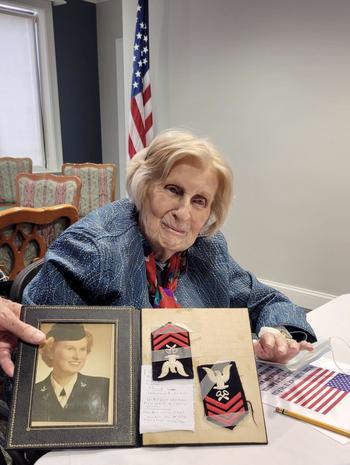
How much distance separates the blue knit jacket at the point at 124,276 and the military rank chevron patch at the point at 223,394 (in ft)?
1.13

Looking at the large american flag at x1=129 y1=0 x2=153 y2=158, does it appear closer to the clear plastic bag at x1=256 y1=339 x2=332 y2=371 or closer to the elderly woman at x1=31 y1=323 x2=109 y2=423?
the clear plastic bag at x1=256 y1=339 x2=332 y2=371

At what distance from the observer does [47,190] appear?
3193 millimetres

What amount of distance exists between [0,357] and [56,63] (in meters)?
5.10

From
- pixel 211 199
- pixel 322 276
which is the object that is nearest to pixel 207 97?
pixel 322 276

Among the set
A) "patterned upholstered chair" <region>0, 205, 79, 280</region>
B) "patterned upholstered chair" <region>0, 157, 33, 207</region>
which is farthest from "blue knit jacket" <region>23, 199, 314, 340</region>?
"patterned upholstered chair" <region>0, 157, 33, 207</region>

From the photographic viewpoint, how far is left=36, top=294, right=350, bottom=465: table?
A: 66cm

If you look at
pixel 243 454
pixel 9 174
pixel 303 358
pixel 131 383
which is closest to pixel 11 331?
pixel 131 383

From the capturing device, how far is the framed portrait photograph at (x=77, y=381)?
0.65m

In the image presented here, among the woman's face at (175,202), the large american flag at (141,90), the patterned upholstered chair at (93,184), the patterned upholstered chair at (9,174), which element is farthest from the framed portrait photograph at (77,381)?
the patterned upholstered chair at (9,174)

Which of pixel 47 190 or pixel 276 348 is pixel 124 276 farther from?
pixel 47 190

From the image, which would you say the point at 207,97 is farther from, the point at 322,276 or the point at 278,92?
the point at 322,276

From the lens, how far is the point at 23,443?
0.63 m

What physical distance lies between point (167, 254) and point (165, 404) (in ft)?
1.87

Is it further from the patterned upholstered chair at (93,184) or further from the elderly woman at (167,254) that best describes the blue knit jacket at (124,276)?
the patterned upholstered chair at (93,184)
